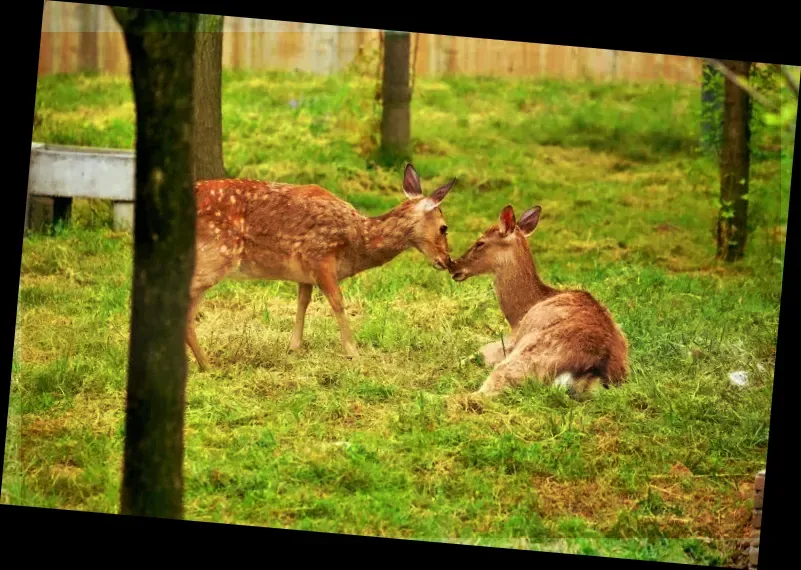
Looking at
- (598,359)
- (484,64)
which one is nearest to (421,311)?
(598,359)

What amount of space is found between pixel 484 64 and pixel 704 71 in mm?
3498

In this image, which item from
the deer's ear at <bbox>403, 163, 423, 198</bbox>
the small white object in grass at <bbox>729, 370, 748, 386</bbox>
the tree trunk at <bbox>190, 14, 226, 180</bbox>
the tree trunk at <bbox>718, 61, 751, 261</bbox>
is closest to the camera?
the small white object in grass at <bbox>729, 370, 748, 386</bbox>

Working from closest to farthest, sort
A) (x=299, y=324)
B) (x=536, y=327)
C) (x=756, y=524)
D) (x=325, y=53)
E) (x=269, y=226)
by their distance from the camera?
(x=756, y=524)
(x=536, y=327)
(x=269, y=226)
(x=299, y=324)
(x=325, y=53)

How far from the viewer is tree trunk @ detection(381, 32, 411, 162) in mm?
13203

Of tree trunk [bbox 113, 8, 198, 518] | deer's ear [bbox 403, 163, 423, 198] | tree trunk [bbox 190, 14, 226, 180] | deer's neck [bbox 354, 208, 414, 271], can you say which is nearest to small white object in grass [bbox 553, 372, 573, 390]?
deer's neck [bbox 354, 208, 414, 271]

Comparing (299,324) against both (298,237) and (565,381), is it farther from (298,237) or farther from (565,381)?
(565,381)

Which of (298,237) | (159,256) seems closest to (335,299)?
(298,237)

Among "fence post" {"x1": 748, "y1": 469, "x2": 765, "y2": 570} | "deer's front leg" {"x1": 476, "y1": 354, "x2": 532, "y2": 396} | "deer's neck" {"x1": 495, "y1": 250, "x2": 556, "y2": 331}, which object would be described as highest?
"deer's neck" {"x1": 495, "y1": 250, "x2": 556, "y2": 331}

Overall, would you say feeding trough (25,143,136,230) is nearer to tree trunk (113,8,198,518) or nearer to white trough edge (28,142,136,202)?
white trough edge (28,142,136,202)

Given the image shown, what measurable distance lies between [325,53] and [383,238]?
589cm

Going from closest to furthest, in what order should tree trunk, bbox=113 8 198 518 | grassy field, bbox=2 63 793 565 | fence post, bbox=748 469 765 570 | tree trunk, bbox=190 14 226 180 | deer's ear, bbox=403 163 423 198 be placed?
tree trunk, bbox=113 8 198 518 → fence post, bbox=748 469 765 570 → grassy field, bbox=2 63 793 565 → deer's ear, bbox=403 163 423 198 → tree trunk, bbox=190 14 226 180

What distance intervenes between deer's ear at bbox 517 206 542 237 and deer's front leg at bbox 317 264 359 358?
1.22m

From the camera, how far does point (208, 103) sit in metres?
10.6

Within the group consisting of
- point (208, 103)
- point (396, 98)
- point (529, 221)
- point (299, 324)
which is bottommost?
point (299, 324)
